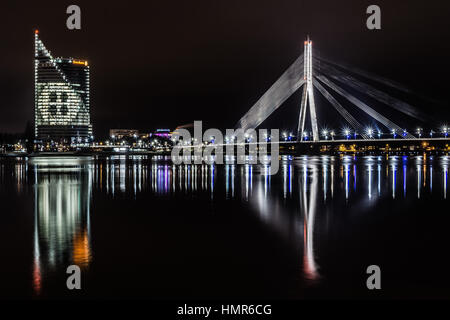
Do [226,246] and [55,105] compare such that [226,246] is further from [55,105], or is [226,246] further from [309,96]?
[55,105]

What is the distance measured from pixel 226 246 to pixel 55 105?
130500mm

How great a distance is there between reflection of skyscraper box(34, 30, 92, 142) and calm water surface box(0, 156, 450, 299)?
121m

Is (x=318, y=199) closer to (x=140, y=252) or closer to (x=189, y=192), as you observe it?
(x=189, y=192)

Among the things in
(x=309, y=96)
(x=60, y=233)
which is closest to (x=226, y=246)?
(x=60, y=233)

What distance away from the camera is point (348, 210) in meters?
11.9

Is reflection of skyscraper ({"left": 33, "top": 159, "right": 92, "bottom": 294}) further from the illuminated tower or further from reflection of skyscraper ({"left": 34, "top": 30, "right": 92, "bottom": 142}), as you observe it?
reflection of skyscraper ({"left": 34, "top": 30, "right": 92, "bottom": 142})

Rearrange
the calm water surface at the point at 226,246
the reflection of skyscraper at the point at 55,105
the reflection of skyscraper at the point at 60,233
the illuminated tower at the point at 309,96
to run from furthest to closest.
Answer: the reflection of skyscraper at the point at 55,105 → the illuminated tower at the point at 309,96 → the reflection of skyscraper at the point at 60,233 → the calm water surface at the point at 226,246

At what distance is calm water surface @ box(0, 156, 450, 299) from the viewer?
5816 millimetres

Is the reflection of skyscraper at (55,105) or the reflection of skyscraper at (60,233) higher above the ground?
the reflection of skyscraper at (55,105)

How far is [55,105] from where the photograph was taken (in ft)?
427

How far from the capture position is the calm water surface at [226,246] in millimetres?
5816

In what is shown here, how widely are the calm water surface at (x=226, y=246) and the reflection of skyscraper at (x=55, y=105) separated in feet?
398

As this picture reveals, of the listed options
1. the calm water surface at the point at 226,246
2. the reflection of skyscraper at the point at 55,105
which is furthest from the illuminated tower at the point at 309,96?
the reflection of skyscraper at the point at 55,105

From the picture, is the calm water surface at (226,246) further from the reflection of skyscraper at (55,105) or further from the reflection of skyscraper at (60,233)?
the reflection of skyscraper at (55,105)
